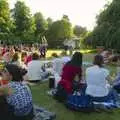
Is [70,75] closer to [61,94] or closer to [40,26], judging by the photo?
[61,94]

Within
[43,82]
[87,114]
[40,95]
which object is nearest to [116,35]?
[43,82]

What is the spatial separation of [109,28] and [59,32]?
5307cm

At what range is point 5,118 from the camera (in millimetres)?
6809

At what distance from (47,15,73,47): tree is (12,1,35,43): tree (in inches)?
287

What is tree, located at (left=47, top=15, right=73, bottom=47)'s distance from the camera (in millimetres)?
83812

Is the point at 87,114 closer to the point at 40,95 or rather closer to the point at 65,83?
the point at 65,83

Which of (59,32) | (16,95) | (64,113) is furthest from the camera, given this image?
(59,32)

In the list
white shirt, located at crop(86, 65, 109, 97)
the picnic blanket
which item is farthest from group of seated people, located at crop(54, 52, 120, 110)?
the picnic blanket

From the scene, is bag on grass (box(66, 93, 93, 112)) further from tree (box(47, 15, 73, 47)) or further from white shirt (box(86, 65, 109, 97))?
tree (box(47, 15, 73, 47))

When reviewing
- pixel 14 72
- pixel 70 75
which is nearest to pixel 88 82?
pixel 70 75

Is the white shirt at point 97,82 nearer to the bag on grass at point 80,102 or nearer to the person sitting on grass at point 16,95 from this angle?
the bag on grass at point 80,102

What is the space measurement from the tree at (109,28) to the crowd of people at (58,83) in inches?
670

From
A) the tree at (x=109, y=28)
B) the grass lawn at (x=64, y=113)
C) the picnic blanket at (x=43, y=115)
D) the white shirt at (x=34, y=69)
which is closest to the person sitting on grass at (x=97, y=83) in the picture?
the grass lawn at (x=64, y=113)

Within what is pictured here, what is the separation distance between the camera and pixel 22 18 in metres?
77.2
